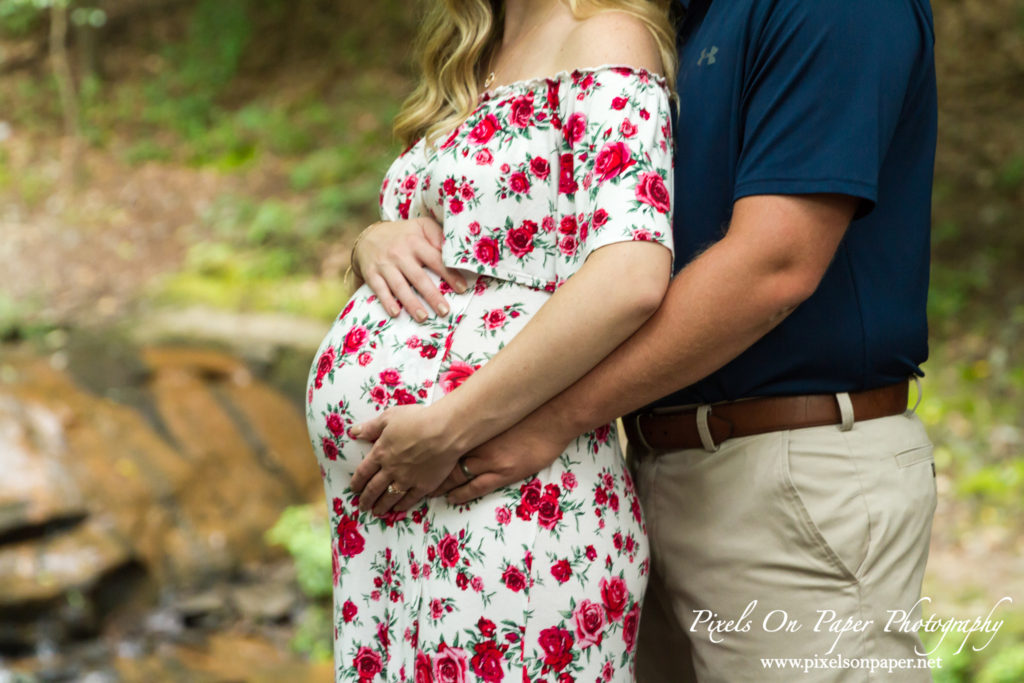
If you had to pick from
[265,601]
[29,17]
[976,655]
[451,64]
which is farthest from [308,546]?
[29,17]

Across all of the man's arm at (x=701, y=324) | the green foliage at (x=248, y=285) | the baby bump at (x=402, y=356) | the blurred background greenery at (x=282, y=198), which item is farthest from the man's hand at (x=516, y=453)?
the green foliage at (x=248, y=285)

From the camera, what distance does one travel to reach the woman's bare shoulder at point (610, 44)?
5.15ft

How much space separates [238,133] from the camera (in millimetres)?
9633

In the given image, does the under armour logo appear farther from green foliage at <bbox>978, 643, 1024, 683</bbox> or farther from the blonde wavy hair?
green foliage at <bbox>978, 643, 1024, 683</bbox>

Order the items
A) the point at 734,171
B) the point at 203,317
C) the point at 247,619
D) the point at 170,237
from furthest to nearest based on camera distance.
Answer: the point at 170,237, the point at 203,317, the point at 247,619, the point at 734,171

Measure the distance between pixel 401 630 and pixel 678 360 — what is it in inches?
26.1

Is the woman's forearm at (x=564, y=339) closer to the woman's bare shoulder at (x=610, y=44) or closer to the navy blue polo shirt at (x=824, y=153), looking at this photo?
the navy blue polo shirt at (x=824, y=153)

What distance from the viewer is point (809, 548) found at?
1.62 metres

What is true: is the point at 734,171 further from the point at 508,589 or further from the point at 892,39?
the point at 508,589

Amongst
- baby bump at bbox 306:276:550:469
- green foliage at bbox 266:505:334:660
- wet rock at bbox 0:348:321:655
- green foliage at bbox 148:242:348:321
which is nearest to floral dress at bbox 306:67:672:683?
baby bump at bbox 306:276:550:469

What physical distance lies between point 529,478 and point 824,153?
0.68m

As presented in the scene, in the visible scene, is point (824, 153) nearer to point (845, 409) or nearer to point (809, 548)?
point (845, 409)

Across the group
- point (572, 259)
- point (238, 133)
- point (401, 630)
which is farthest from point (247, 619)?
point (238, 133)

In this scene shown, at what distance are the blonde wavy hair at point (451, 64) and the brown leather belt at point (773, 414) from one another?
0.70 meters
